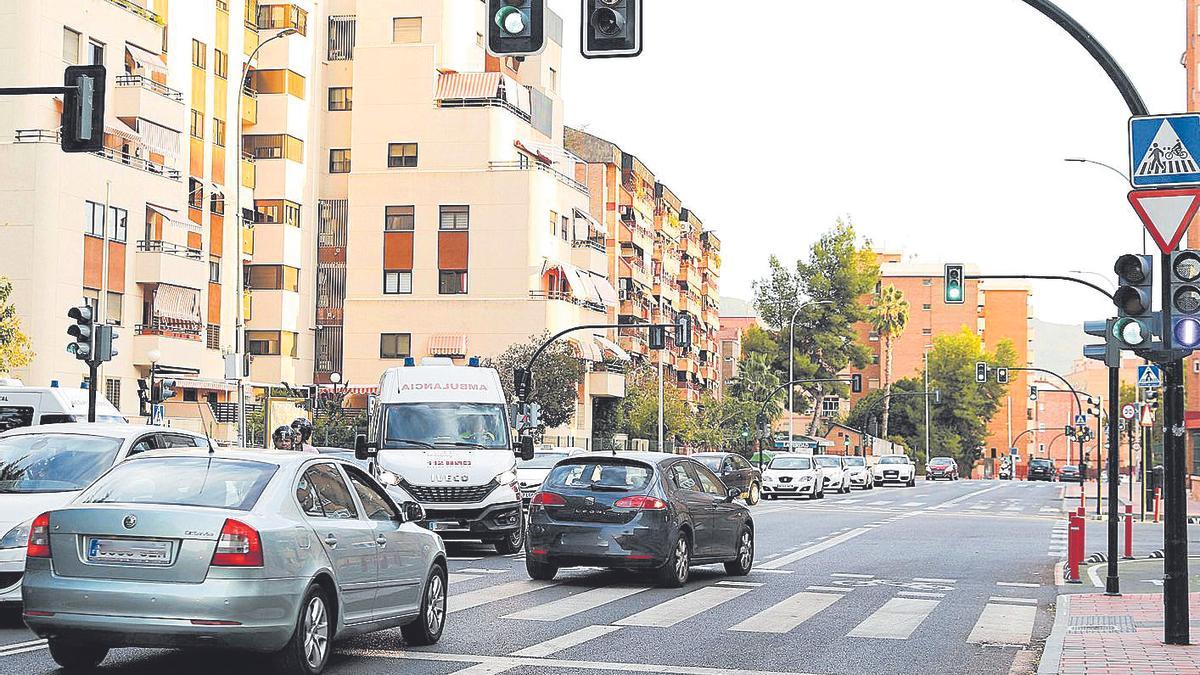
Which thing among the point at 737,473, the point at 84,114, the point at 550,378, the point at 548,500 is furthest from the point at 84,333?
the point at 550,378

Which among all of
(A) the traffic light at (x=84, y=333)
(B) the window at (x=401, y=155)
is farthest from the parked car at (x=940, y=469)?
(A) the traffic light at (x=84, y=333)

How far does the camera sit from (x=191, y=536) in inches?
395

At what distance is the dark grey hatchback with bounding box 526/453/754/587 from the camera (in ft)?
61.3

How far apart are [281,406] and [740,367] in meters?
53.4

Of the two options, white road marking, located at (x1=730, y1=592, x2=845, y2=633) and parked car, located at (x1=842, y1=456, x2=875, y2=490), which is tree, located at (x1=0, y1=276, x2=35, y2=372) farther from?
parked car, located at (x1=842, y1=456, x2=875, y2=490)

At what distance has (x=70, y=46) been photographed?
155 ft

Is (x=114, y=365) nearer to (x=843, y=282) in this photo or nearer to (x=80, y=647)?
(x=80, y=647)

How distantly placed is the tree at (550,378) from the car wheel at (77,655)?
51.1 meters

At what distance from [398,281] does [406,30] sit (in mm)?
10642

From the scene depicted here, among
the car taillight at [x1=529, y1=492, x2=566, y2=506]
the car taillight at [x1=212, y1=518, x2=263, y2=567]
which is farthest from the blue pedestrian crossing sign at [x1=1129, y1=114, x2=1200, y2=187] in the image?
the car taillight at [x1=529, y1=492, x2=566, y2=506]

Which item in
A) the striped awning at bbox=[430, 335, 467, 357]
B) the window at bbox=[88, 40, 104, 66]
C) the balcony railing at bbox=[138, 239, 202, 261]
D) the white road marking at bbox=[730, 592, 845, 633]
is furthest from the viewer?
the striped awning at bbox=[430, 335, 467, 357]

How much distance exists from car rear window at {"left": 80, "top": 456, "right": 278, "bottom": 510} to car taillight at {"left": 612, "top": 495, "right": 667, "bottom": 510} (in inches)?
327

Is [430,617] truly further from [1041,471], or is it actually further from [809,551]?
[1041,471]

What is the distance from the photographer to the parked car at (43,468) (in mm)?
13414
